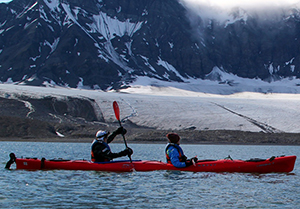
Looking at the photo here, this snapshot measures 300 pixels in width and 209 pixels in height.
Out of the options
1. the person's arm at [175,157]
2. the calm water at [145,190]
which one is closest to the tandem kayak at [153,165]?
the person's arm at [175,157]

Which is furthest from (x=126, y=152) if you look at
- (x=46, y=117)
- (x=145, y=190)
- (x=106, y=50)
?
(x=106, y=50)

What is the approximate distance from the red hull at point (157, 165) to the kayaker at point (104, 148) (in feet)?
1.01

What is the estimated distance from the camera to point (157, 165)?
58.3 feet

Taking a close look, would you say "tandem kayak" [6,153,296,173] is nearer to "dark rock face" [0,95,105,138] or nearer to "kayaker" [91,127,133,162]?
"kayaker" [91,127,133,162]

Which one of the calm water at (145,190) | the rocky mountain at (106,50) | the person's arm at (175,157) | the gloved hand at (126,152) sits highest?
the rocky mountain at (106,50)

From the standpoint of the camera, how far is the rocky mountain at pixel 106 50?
535 ft

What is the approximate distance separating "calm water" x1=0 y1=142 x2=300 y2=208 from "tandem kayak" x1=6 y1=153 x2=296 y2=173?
0.32 metres

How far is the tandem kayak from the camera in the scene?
17531 mm

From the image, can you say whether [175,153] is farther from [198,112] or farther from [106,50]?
[106,50]

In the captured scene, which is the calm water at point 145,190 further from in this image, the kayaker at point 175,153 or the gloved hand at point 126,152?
the gloved hand at point 126,152

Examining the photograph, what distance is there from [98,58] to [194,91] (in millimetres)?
38658

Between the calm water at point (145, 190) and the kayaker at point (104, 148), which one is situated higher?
the kayaker at point (104, 148)

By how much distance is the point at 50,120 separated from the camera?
56531 mm

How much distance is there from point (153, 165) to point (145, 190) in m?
4.26
